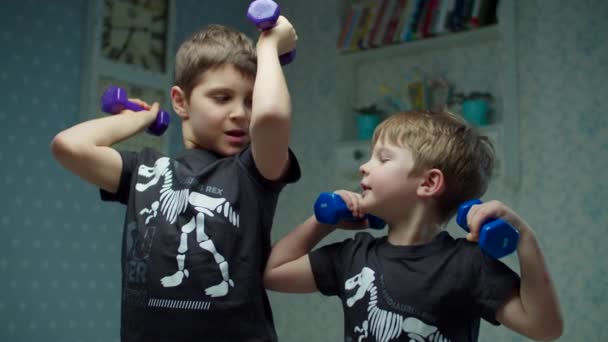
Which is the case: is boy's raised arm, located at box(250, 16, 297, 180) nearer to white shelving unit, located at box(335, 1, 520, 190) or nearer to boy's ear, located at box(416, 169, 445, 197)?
boy's ear, located at box(416, 169, 445, 197)

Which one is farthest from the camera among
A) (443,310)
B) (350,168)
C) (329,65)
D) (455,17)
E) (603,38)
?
(329,65)

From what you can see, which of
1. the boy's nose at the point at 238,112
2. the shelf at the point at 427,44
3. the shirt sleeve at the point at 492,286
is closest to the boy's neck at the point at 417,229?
the shirt sleeve at the point at 492,286

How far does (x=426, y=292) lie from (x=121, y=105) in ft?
2.36

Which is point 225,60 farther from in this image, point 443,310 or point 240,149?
point 443,310

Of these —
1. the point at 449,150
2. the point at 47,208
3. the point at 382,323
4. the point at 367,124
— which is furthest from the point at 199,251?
the point at 367,124

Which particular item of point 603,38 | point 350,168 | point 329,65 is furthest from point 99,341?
point 603,38

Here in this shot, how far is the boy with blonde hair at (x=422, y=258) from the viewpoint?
101 cm

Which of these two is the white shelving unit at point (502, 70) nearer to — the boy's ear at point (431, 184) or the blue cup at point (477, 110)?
the blue cup at point (477, 110)

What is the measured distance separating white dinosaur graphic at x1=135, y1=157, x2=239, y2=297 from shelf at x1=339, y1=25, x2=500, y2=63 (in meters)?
2.07

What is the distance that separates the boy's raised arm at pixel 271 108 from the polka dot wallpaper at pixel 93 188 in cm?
190

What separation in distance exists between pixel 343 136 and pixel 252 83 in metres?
2.18

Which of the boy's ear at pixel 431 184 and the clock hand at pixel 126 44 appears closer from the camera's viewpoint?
the boy's ear at pixel 431 184

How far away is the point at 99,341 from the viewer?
9.77ft

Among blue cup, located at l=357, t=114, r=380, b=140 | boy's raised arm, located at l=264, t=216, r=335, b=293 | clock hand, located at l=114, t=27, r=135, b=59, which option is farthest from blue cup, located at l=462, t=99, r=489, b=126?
boy's raised arm, located at l=264, t=216, r=335, b=293
